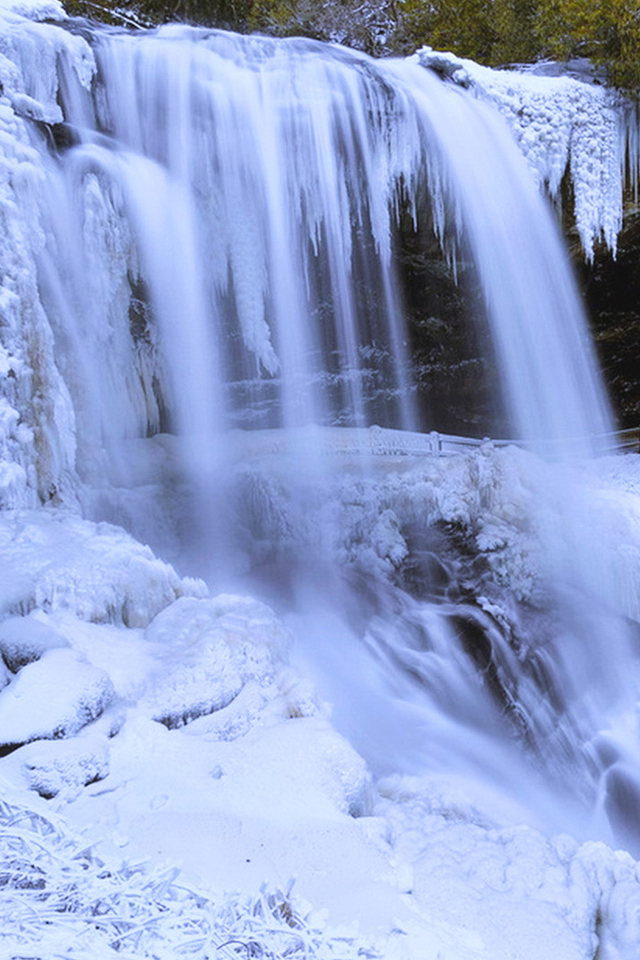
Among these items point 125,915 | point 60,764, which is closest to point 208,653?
point 60,764

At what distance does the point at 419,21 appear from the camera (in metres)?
10.1

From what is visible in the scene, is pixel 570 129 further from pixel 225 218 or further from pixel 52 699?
pixel 52 699

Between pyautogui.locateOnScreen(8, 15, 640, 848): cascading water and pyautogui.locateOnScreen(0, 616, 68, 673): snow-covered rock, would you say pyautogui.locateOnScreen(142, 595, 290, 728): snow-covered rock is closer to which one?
pyautogui.locateOnScreen(0, 616, 68, 673): snow-covered rock

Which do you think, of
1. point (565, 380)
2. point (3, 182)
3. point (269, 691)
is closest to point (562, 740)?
point (269, 691)

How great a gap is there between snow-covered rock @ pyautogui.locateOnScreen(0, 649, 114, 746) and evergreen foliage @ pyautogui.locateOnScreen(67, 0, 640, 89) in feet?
25.6

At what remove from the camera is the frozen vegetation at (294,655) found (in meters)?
2.21

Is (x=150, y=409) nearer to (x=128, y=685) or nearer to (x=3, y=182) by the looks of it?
(x=3, y=182)

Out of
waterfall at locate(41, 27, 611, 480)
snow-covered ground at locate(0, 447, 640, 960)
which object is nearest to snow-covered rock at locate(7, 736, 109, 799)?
snow-covered ground at locate(0, 447, 640, 960)

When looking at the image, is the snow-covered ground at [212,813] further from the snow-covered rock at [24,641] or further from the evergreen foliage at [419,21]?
the evergreen foliage at [419,21]

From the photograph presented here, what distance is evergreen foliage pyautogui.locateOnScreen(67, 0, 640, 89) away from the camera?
790cm

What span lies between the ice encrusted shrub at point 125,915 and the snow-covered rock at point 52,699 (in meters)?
0.63

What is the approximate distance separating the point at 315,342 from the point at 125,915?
707 cm

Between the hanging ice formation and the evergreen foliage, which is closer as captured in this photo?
the hanging ice formation

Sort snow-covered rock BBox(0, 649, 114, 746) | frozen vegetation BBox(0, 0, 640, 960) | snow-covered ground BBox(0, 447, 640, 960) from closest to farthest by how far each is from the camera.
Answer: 1. snow-covered ground BBox(0, 447, 640, 960)
2. frozen vegetation BBox(0, 0, 640, 960)
3. snow-covered rock BBox(0, 649, 114, 746)
